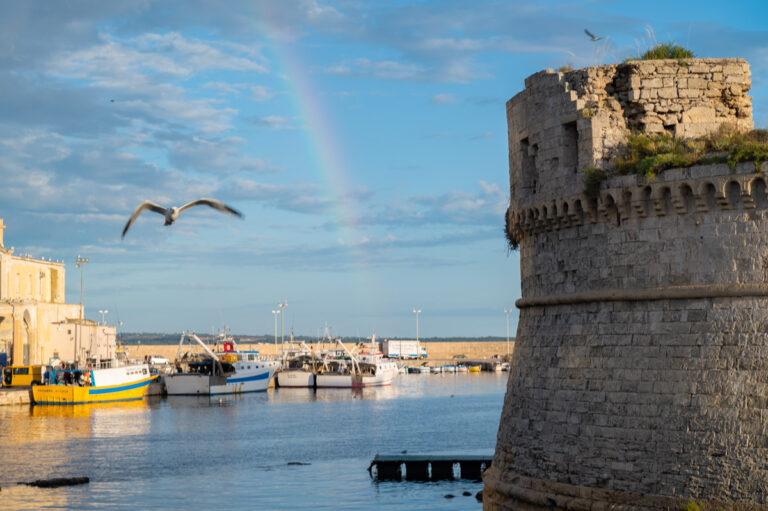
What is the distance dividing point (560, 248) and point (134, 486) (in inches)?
886

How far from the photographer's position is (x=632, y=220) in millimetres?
13133

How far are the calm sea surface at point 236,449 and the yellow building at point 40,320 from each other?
16.9 meters

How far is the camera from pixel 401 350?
167 m

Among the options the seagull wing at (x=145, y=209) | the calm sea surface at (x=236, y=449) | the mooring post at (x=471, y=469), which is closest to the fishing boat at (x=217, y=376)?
the calm sea surface at (x=236, y=449)

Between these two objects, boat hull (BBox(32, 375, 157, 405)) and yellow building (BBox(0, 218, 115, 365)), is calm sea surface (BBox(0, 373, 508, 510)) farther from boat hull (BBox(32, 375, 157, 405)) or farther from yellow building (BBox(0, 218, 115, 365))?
yellow building (BBox(0, 218, 115, 365))

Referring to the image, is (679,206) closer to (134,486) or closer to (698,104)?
(698,104)

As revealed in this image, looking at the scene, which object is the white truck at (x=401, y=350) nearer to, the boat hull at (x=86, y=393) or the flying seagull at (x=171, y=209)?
the boat hull at (x=86, y=393)

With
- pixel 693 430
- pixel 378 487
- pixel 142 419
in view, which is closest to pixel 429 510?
pixel 378 487

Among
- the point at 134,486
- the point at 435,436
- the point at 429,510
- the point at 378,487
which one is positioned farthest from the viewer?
the point at 435,436

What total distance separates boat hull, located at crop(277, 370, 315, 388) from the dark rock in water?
5861 centimetres

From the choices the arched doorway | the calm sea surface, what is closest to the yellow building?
the arched doorway

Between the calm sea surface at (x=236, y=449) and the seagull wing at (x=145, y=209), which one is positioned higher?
the seagull wing at (x=145, y=209)

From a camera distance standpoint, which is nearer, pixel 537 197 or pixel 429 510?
pixel 537 197

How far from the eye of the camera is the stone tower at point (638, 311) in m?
11.9
